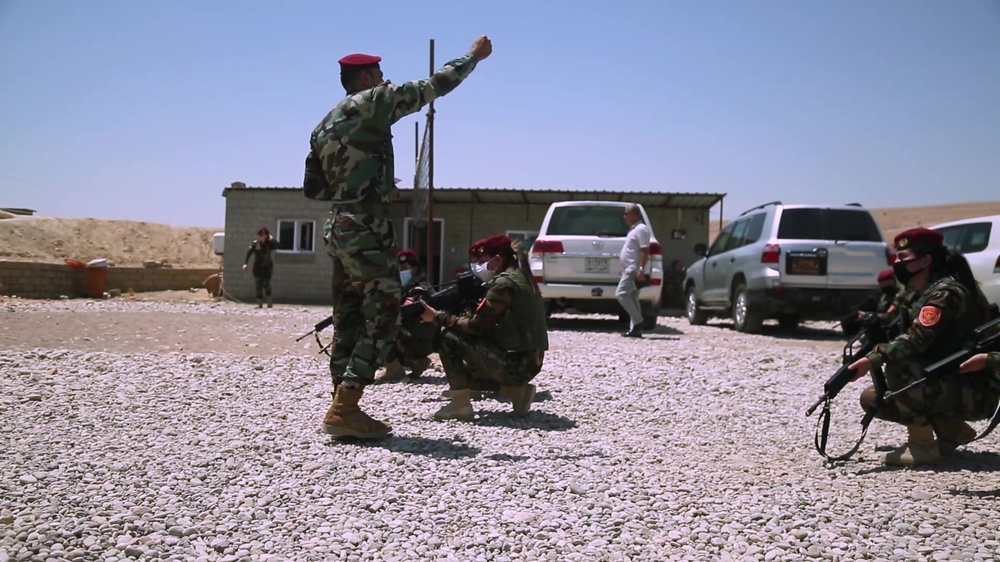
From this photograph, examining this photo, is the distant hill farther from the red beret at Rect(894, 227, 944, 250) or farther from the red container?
the red beret at Rect(894, 227, 944, 250)

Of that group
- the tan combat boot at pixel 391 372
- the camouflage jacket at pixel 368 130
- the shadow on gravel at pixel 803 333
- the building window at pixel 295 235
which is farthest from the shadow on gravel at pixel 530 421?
the building window at pixel 295 235

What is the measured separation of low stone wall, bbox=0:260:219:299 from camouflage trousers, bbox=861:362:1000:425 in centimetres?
2003

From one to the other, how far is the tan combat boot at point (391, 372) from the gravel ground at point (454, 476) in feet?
0.85

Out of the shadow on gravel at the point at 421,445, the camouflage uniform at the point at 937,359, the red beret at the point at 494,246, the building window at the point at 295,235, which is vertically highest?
the building window at the point at 295,235

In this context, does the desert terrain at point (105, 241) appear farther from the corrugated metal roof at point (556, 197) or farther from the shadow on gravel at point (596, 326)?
the shadow on gravel at point (596, 326)

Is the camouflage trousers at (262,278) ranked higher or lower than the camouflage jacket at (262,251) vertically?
lower

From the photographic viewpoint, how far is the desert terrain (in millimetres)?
38219

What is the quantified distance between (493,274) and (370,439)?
154 centimetres

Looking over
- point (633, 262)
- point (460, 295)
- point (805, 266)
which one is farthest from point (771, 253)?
point (460, 295)

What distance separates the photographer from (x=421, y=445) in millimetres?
4453

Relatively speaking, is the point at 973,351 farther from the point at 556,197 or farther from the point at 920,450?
the point at 556,197

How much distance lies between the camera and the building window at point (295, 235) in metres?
20.8

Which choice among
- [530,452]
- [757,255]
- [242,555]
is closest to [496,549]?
[242,555]

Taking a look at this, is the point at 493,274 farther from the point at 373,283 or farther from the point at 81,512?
the point at 81,512
